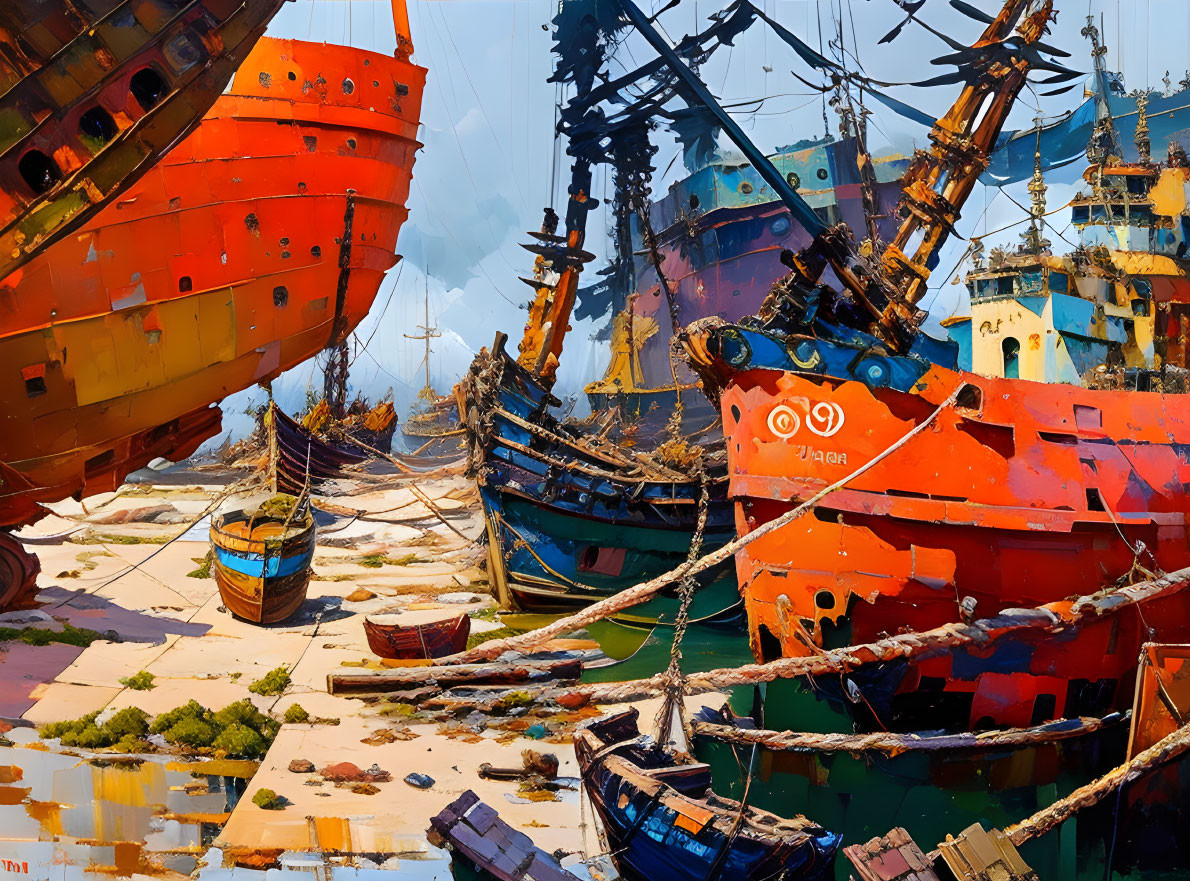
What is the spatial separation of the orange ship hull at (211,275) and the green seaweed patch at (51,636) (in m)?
1.13

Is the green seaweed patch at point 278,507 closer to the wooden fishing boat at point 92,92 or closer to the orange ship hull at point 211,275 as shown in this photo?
the orange ship hull at point 211,275

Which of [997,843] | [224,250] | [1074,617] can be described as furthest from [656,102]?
[997,843]

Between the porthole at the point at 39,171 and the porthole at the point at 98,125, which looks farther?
the porthole at the point at 98,125

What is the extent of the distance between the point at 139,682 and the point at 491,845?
4.81m

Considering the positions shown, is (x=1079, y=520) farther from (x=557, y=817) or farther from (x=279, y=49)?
(x=279, y=49)

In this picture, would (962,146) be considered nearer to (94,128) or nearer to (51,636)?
(94,128)

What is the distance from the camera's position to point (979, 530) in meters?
5.82

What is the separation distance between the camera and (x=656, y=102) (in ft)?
51.9

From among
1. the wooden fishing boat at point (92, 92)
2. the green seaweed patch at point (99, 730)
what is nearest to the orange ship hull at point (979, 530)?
the wooden fishing boat at point (92, 92)

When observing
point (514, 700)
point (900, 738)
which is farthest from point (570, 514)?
point (900, 738)

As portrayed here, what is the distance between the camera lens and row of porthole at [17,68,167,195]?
454 centimetres

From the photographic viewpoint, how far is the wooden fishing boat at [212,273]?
303 inches

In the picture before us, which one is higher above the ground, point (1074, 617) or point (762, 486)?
point (762, 486)

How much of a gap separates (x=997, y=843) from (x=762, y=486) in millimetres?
2624
